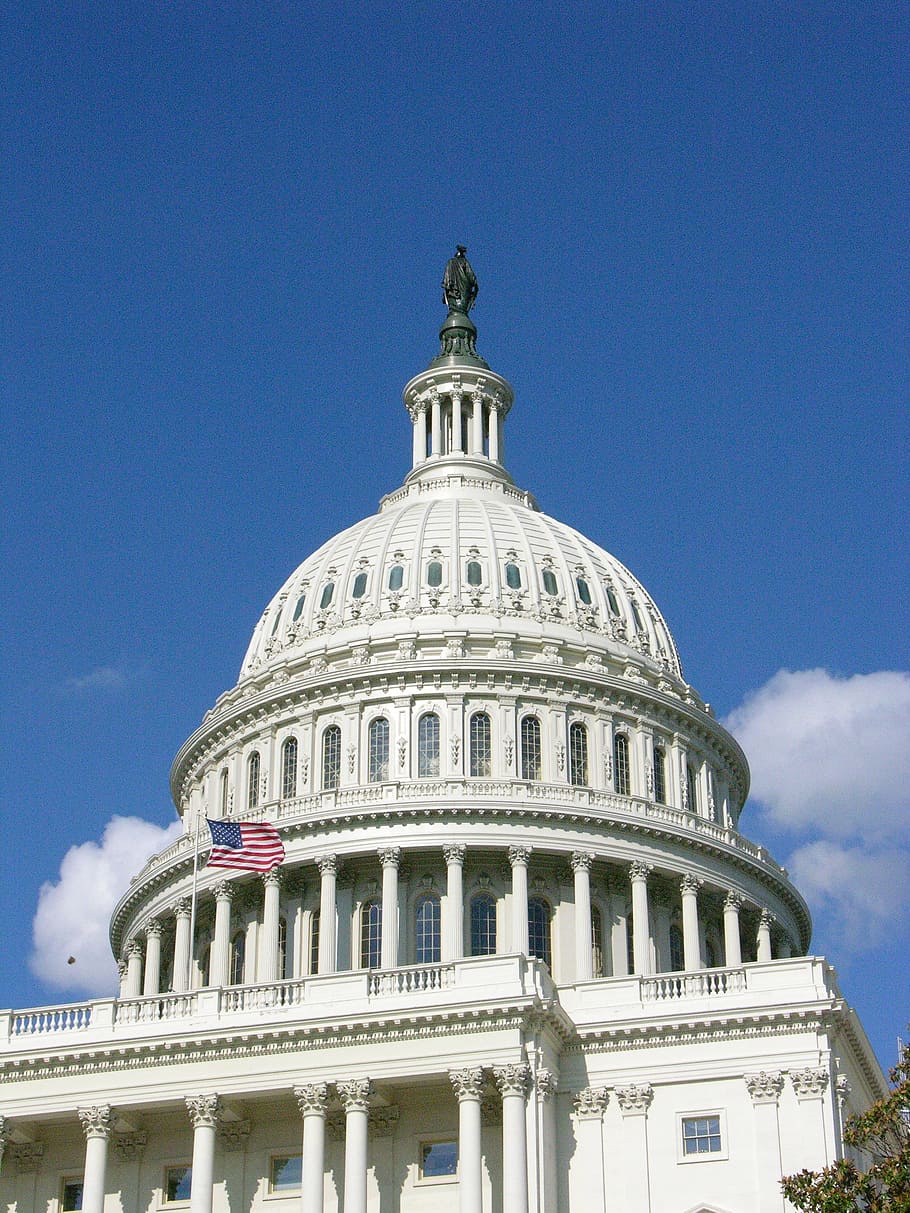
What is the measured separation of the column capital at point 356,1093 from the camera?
59.6 metres

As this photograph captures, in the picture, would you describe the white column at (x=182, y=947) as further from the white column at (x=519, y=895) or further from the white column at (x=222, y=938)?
the white column at (x=519, y=895)

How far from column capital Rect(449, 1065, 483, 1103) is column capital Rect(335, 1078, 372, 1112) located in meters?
2.64

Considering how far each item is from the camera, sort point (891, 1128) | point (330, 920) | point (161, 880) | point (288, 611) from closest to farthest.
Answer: point (891, 1128)
point (330, 920)
point (161, 880)
point (288, 611)

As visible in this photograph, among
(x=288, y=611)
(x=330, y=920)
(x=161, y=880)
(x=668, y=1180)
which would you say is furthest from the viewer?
(x=288, y=611)

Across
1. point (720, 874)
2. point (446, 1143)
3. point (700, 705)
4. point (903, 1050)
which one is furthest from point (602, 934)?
point (903, 1050)

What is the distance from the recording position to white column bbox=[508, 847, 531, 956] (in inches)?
3194

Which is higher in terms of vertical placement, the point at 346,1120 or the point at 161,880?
the point at 161,880

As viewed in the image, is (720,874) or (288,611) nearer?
(720,874)

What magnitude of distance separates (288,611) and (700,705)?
67.7 ft

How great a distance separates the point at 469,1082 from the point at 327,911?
24800 mm

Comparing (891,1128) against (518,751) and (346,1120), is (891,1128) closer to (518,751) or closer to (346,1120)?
(346,1120)

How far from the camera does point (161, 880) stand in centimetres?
9106

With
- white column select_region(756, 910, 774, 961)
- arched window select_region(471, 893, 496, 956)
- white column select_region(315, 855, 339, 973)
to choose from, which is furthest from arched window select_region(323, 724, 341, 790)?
white column select_region(756, 910, 774, 961)

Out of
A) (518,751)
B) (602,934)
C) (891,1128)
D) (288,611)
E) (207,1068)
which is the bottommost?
(891,1128)
